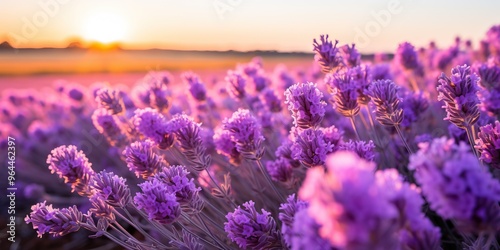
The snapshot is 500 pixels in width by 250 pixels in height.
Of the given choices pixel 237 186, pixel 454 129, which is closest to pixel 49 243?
pixel 237 186

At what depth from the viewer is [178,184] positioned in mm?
1855

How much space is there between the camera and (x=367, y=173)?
2.72 feet

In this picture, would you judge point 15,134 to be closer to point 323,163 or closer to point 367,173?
point 323,163

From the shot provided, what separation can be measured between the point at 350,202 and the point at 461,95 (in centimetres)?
122

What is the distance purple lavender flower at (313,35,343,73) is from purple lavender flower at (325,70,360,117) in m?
0.34

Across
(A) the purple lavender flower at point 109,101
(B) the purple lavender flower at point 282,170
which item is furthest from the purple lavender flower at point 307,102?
(A) the purple lavender flower at point 109,101

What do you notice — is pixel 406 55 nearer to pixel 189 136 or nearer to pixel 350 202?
pixel 189 136

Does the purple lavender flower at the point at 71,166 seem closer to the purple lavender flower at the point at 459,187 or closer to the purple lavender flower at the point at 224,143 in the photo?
the purple lavender flower at the point at 224,143

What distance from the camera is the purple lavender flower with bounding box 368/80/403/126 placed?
195 centimetres

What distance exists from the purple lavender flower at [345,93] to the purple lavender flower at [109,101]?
1570 millimetres

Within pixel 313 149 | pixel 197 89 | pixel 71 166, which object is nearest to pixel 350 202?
pixel 313 149

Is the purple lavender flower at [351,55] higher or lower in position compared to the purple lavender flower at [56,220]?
higher

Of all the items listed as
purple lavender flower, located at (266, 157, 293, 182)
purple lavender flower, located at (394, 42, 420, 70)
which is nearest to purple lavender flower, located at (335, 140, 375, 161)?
purple lavender flower, located at (266, 157, 293, 182)

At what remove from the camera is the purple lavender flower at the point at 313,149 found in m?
1.83
